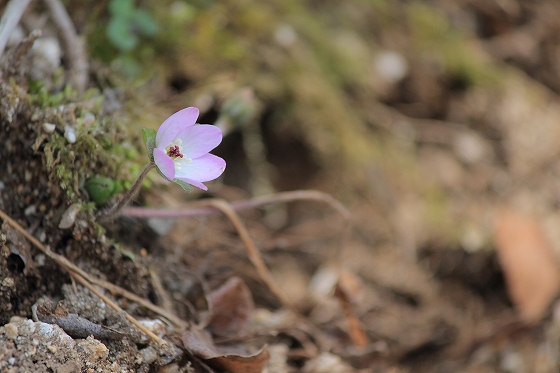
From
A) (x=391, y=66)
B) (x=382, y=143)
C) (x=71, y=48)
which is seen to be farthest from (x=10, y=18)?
(x=391, y=66)

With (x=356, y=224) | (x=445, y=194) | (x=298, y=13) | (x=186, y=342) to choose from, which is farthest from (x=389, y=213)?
(x=186, y=342)

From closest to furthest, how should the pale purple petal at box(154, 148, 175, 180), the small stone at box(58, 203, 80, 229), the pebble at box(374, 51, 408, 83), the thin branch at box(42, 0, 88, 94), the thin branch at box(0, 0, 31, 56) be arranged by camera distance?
the pale purple petal at box(154, 148, 175, 180), the small stone at box(58, 203, 80, 229), the thin branch at box(0, 0, 31, 56), the thin branch at box(42, 0, 88, 94), the pebble at box(374, 51, 408, 83)

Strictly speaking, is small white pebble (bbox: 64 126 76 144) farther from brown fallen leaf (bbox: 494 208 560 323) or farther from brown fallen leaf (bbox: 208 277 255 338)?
brown fallen leaf (bbox: 494 208 560 323)

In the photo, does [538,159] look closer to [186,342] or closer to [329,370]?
[329,370]

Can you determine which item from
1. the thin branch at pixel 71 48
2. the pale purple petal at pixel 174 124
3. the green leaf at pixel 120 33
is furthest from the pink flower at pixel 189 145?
the green leaf at pixel 120 33

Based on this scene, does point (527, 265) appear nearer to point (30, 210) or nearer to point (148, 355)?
point (148, 355)

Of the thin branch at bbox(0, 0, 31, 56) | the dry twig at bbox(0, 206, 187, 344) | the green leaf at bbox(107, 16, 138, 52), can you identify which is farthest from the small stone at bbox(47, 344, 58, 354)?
the green leaf at bbox(107, 16, 138, 52)
